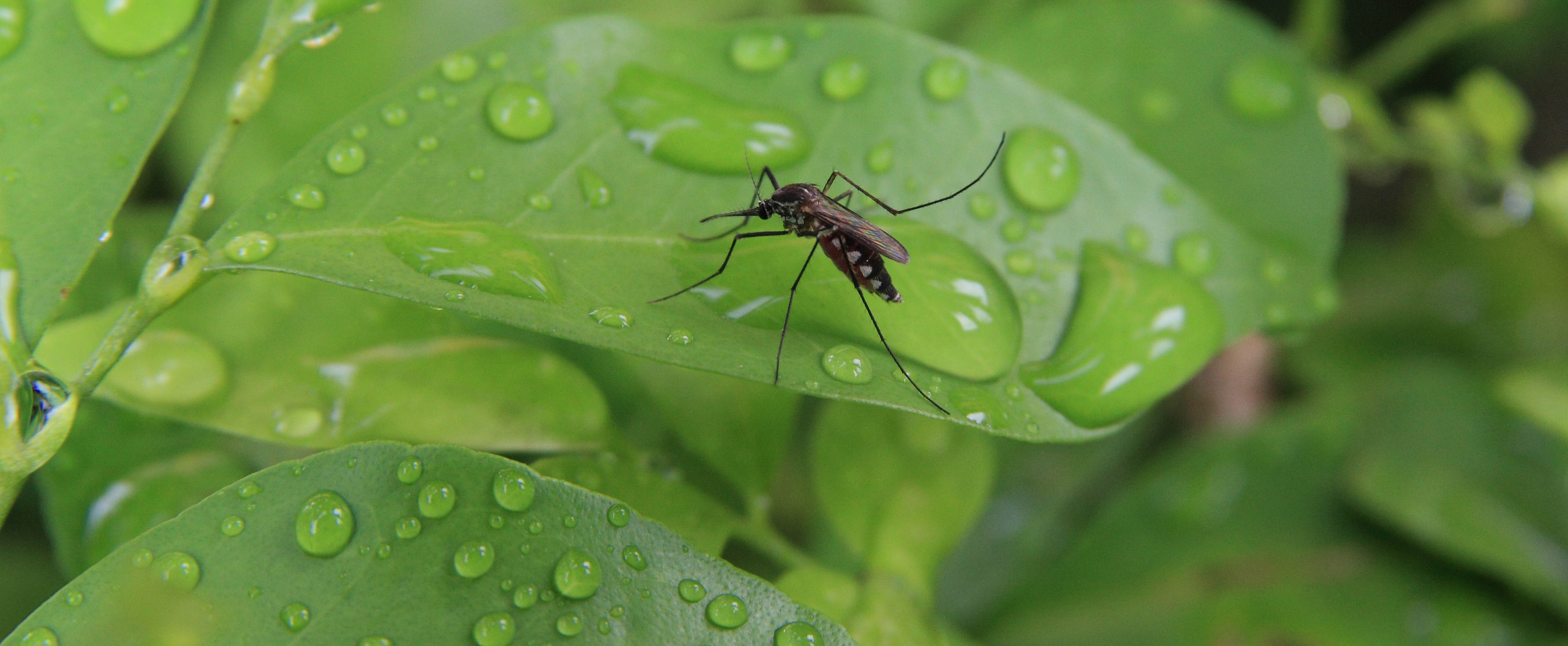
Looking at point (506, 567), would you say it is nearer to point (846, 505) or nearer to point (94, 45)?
point (846, 505)

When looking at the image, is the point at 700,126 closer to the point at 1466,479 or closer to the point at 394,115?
the point at 394,115

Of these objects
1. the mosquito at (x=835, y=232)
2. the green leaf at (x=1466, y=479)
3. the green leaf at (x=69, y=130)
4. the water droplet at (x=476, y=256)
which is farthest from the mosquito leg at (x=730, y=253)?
the green leaf at (x=1466, y=479)

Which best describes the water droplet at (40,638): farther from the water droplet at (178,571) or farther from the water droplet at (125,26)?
the water droplet at (125,26)

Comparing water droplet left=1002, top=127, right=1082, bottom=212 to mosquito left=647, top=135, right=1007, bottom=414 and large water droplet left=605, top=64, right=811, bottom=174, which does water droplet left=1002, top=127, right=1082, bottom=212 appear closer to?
mosquito left=647, top=135, right=1007, bottom=414

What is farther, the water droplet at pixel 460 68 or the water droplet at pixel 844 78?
the water droplet at pixel 844 78

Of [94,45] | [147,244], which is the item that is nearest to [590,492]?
[94,45]

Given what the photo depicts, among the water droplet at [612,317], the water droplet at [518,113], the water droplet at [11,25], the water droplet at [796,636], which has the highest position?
the water droplet at [518,113]

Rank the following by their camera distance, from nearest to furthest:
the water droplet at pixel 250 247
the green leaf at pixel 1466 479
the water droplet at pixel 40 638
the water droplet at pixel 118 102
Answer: the water droplet at pixel 40 638
the water droplet at pixel 250 247
the water droplet at pixel 118 102
the green leaf at pixel 1466 479
